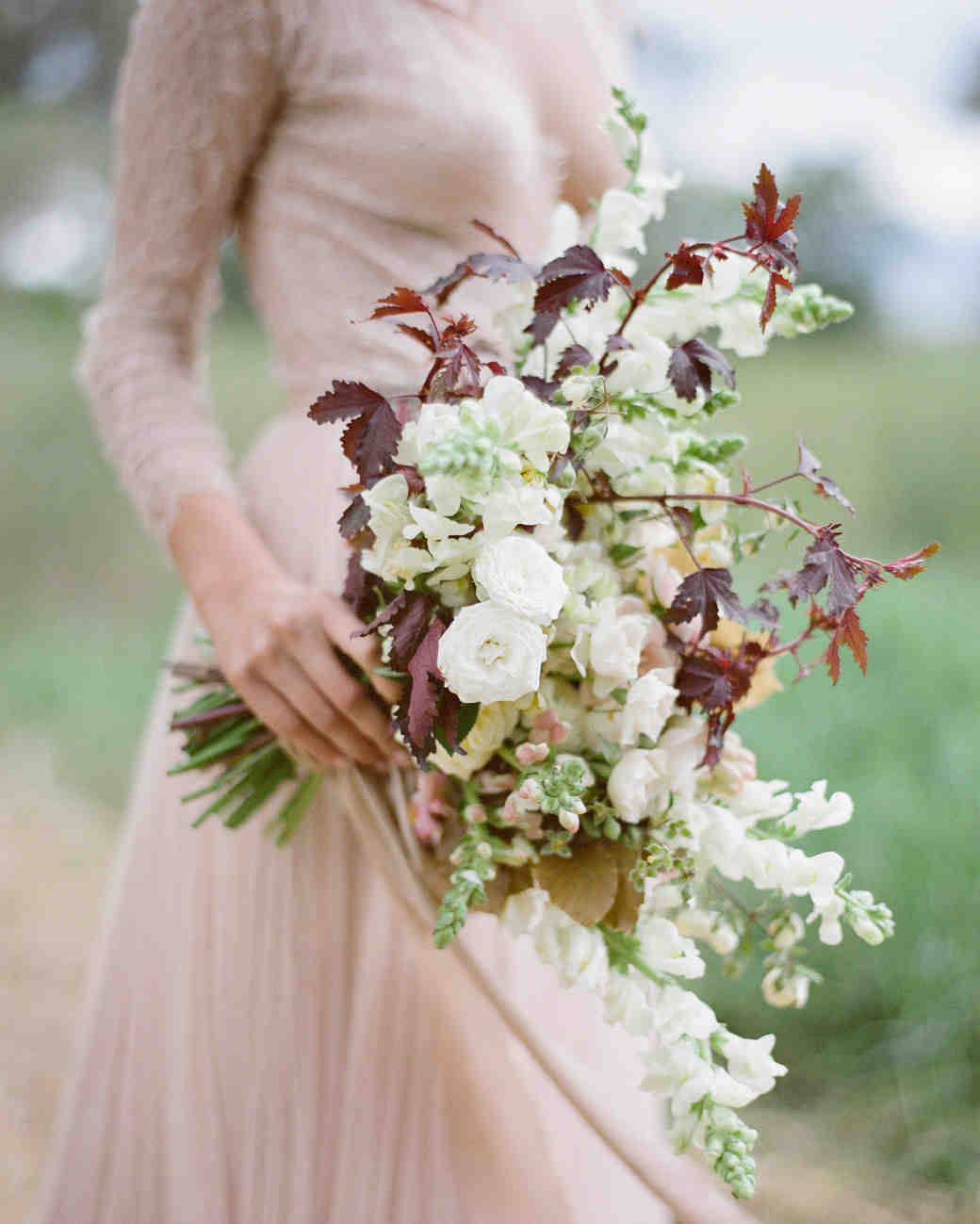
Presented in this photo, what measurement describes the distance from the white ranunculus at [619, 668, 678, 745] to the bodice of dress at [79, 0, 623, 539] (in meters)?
0.37

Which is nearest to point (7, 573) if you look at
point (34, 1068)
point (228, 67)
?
point (34, 1068)

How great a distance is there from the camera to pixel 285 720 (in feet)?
2.43

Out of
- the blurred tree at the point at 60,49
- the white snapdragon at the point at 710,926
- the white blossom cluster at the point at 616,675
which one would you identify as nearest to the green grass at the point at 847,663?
the white snapdragon at the point at 710,926

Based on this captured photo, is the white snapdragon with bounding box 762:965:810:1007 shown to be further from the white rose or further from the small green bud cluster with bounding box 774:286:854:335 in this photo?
the small green bud cluster with bounding box 774:286:854:335

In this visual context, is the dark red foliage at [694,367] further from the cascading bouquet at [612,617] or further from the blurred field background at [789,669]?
the blurred field background at [789,669]

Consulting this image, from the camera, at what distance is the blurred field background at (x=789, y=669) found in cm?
179

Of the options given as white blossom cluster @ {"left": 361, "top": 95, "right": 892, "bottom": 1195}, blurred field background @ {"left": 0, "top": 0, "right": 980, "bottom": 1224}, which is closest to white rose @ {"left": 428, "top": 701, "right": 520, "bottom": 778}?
white blossom cluster @ {"left": 361, "top": 95, "right": 892, "bottom": 1195}

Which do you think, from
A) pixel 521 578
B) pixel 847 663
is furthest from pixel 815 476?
pixel 847 663

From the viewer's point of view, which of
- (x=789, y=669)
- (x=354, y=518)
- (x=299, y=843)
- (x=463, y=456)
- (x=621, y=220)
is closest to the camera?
(x=463, y=456)

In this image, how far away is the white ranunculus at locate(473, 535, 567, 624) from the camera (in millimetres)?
508

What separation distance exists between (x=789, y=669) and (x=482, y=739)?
80.5 inches

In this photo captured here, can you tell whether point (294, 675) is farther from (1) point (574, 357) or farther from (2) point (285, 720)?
(1) point (574, 357)

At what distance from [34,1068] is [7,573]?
3.56m

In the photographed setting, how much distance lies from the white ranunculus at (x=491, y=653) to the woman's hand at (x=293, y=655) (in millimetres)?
161
